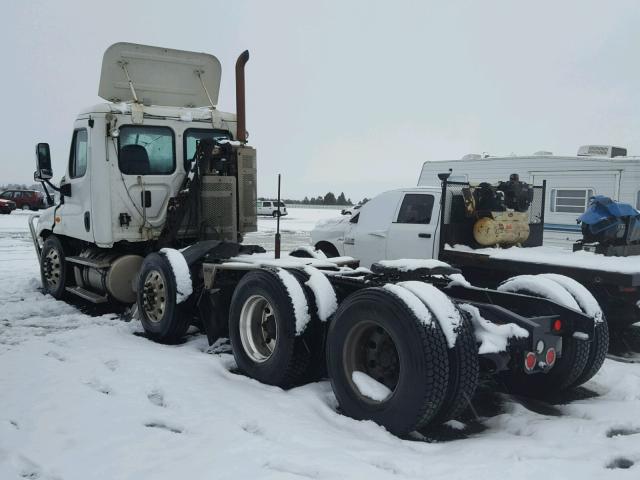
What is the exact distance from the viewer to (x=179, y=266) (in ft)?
21.1

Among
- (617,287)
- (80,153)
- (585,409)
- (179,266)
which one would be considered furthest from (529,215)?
(80,153)

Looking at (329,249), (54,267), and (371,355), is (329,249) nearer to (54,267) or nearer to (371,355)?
(54,267)

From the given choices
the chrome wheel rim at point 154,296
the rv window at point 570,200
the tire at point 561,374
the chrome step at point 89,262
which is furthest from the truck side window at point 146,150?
the rv window at point 570,200

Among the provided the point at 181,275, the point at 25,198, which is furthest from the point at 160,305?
the point at 25,198

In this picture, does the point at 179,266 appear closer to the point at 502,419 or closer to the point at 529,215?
the point at 502,419

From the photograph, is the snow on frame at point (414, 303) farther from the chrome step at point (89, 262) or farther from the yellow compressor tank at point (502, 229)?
the chrome step at point (89, 262)

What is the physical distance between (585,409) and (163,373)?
3.38 metres

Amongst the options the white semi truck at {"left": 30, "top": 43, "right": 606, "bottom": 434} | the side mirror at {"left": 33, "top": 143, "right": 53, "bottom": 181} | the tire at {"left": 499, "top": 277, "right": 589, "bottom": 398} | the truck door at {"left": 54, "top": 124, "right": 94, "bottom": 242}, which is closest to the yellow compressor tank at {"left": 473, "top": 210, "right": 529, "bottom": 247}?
the white semi truck at {"left": 30, "top": 43, "right": 606, "bottom": 434}

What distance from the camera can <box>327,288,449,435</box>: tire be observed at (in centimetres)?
371

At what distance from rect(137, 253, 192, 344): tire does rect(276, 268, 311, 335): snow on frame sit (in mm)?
Answer: 1869

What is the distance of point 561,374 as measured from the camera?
4.64 m

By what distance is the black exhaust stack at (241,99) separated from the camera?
7.41 meters

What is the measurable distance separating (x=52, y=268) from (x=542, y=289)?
735 centimetres

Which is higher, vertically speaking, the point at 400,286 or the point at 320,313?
the point at 400,286
